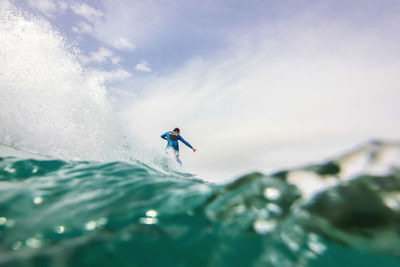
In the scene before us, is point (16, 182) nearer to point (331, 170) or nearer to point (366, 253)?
point (331, 170)

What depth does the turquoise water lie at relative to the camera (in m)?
2.77

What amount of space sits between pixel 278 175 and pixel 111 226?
2457mm

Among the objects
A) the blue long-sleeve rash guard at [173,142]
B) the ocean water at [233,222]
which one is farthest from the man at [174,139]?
the ocean water at [233,222]

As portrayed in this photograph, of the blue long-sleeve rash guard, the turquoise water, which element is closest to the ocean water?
the turquoise water

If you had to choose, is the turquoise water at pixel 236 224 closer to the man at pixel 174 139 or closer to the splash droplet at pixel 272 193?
the splash droplet at pixel 272 193

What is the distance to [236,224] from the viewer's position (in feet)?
10.9

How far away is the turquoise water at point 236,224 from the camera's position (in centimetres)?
277

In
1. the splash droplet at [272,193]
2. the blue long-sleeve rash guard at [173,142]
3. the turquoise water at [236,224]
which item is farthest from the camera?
the blue long-sleeve rash guard at [173,142]

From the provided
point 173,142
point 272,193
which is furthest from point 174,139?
point 272,193

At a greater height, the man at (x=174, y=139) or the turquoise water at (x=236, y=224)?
the man at (x=174, y=139)

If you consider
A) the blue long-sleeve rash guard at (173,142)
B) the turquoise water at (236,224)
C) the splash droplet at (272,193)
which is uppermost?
the blue long-sleeve rash guard at (173,142)

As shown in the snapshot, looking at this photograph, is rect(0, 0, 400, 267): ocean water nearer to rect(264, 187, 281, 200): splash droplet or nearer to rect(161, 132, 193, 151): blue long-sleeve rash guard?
rect(264, 187, 281, 200): splash droplet

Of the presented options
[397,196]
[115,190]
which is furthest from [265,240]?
[115,190]

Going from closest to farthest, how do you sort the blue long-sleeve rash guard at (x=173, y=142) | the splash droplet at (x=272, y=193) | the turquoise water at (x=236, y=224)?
1. the turquoise water at (x=236, y=224)
2. the splash droplet at (x=272, y=193)
3. the blue long-sleeve rash guard at (x=173, y=142)
